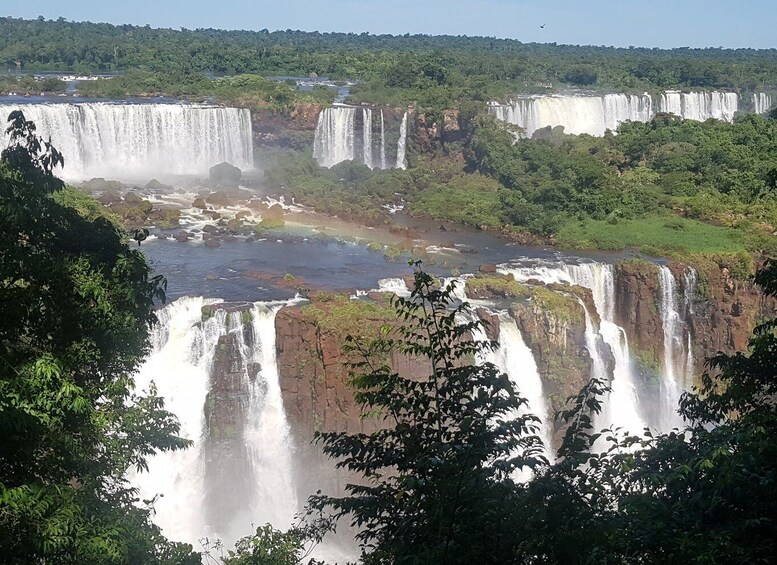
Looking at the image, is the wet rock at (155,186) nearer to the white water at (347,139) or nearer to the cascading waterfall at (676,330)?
the white water at (347,139)

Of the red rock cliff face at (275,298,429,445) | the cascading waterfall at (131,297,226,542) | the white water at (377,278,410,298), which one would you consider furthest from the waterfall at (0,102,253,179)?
the red rock cliff face at (275,298,429,445)

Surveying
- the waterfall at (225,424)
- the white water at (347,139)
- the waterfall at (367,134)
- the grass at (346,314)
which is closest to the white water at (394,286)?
the grass at (346,314)

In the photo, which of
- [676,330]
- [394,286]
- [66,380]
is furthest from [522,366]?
[66,380]

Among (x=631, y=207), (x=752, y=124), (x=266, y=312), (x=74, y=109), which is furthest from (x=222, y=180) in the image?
(x=752, y=124)

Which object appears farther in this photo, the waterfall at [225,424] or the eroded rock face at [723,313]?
the eroded rock face at [723,313]

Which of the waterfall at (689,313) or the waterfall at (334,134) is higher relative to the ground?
the waterfall at (334,134)

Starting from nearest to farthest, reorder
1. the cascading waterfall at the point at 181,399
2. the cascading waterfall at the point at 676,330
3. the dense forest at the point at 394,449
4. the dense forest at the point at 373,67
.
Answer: the dense forest at the point at 394,449
the cascading waterfall at the point at 181,399
the cascading waterfall at the point at 676,330
the dense forest at the point at 373,67

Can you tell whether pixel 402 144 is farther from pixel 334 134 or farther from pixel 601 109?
pixel 601 109

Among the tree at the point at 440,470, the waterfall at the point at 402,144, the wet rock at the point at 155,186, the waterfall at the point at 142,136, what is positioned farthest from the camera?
the waterfall at the point at 402,144
